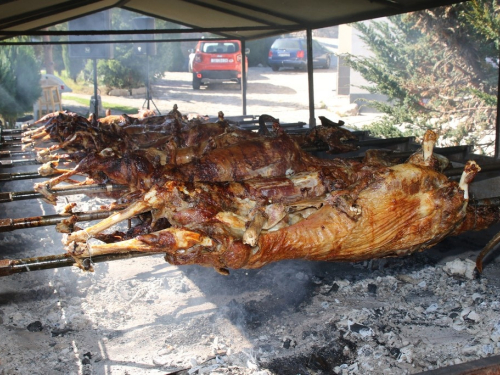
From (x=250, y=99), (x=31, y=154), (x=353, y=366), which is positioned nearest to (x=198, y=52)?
(x=250, y=99)

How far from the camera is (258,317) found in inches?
164

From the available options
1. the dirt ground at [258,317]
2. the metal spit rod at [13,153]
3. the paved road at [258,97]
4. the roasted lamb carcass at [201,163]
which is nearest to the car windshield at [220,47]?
the paved road at [258,97]

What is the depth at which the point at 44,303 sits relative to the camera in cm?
449

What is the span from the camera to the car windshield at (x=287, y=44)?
1100 inches

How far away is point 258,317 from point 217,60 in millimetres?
19916

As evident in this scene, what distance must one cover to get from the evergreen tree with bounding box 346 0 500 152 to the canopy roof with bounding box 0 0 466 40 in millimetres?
4722

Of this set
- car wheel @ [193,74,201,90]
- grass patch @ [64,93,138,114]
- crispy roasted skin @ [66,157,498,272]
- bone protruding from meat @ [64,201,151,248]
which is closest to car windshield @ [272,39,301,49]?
car wheel @ [193,74,201,90]

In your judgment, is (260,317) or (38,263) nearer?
(38,263)

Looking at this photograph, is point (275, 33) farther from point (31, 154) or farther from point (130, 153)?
point (130, 153)

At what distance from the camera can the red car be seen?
73.4 feet

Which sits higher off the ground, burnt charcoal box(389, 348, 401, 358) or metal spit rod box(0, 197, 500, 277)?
metal spit rod box(0, 197, 500, 277)

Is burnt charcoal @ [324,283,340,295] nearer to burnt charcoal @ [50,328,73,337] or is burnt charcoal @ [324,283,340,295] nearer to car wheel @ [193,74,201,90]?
burnt charcoal @ [50,328,73,337]

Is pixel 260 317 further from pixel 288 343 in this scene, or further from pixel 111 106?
pixel 111 106

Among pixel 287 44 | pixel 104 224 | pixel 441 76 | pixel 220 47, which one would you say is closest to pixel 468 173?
pixel 104 224
